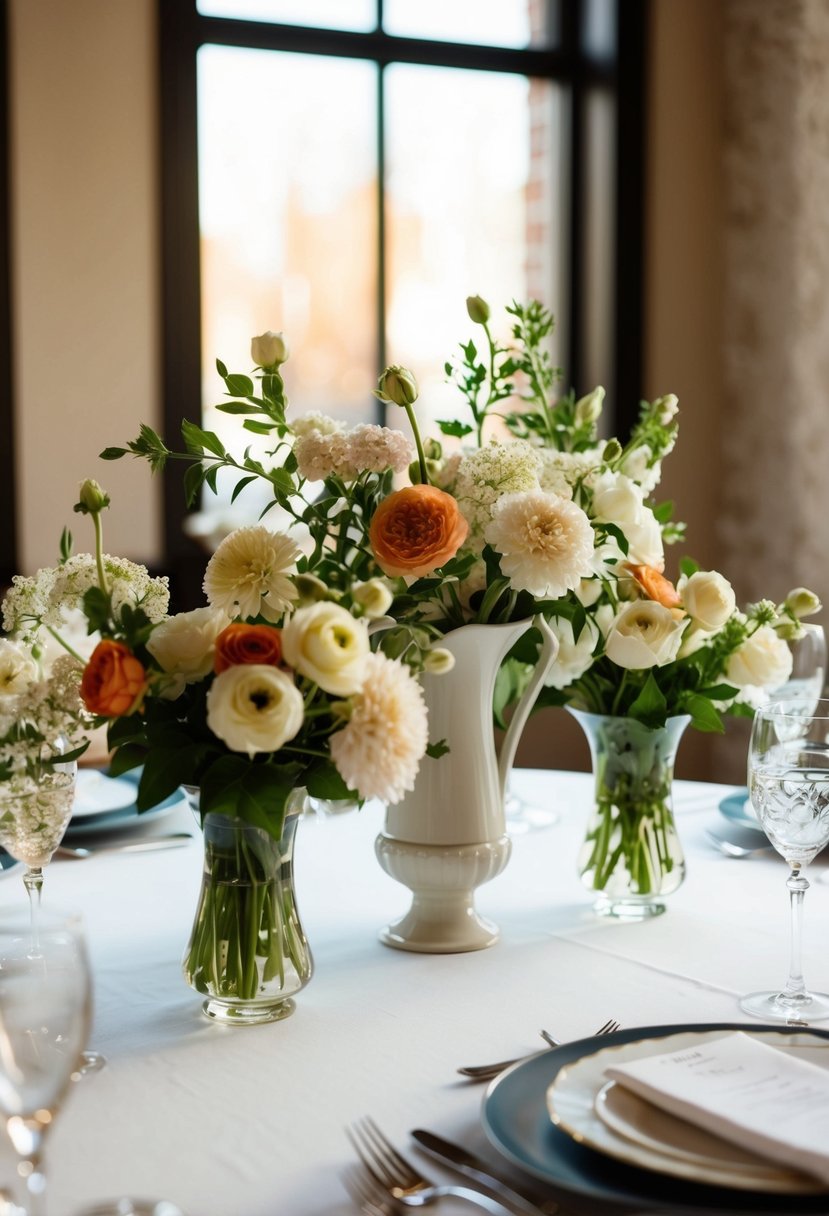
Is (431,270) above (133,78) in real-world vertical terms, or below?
below

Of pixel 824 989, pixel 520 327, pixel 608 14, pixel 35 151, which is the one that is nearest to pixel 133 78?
pixel 35 151

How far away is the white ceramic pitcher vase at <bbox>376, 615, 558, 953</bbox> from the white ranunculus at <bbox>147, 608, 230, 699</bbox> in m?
0.24

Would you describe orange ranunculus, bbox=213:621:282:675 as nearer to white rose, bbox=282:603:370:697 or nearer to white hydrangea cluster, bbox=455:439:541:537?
white rose, bbox=282:603:370:697

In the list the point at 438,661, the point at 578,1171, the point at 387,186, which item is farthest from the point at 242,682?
the point at 387,186

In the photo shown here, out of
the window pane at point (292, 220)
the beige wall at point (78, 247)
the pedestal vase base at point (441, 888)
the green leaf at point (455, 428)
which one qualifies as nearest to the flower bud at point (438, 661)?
the pedestal vase base at point (441, 888)

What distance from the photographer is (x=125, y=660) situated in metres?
0.92

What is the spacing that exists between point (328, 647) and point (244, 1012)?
Result: 31 cm

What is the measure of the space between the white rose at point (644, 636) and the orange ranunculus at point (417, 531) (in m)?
0.24

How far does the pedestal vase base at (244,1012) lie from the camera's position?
100 centimetres

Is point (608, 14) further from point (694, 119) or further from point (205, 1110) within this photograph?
point (205, 1110)

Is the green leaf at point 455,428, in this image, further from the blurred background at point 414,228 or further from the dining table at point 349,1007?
the blurred background at point 414,228

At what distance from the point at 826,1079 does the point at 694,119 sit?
338cm

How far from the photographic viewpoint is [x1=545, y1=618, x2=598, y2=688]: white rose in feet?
4.00

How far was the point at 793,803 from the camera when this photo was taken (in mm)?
1035
